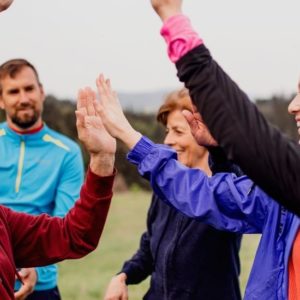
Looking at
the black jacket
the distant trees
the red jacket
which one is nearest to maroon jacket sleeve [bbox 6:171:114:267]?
the red jacket

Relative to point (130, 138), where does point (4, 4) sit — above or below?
above

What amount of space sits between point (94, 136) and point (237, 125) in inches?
43.2

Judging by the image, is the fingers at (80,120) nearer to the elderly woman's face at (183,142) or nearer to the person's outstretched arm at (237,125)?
the person's outstretched arm at (237,125)

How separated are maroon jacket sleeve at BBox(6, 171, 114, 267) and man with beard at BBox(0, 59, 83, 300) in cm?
196

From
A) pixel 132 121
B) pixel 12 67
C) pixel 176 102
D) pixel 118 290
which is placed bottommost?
pixel 132 121

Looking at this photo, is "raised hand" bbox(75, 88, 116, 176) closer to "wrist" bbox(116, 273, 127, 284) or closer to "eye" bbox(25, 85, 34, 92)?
"wrist" bbox(116, 273, 127, 284)

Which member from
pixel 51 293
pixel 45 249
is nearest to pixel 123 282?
pixel 51 293

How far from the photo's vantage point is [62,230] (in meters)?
3.25

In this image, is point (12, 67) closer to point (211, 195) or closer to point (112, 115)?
point (112, 115)

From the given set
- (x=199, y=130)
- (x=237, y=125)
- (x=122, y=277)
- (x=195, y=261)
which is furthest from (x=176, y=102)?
(x=237, y=125)

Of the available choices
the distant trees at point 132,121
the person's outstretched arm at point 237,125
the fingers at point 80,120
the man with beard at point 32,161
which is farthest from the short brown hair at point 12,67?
the distant trees at point 132,121

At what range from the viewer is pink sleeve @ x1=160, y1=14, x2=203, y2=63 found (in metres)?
2.16

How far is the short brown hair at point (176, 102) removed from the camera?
4.39 meters

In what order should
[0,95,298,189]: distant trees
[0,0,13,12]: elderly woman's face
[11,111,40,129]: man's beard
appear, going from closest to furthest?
[0,0,13,12]: elderly woman's face → [11,111,40,129]: man's beard → [0,95,298,189]: distant trees
